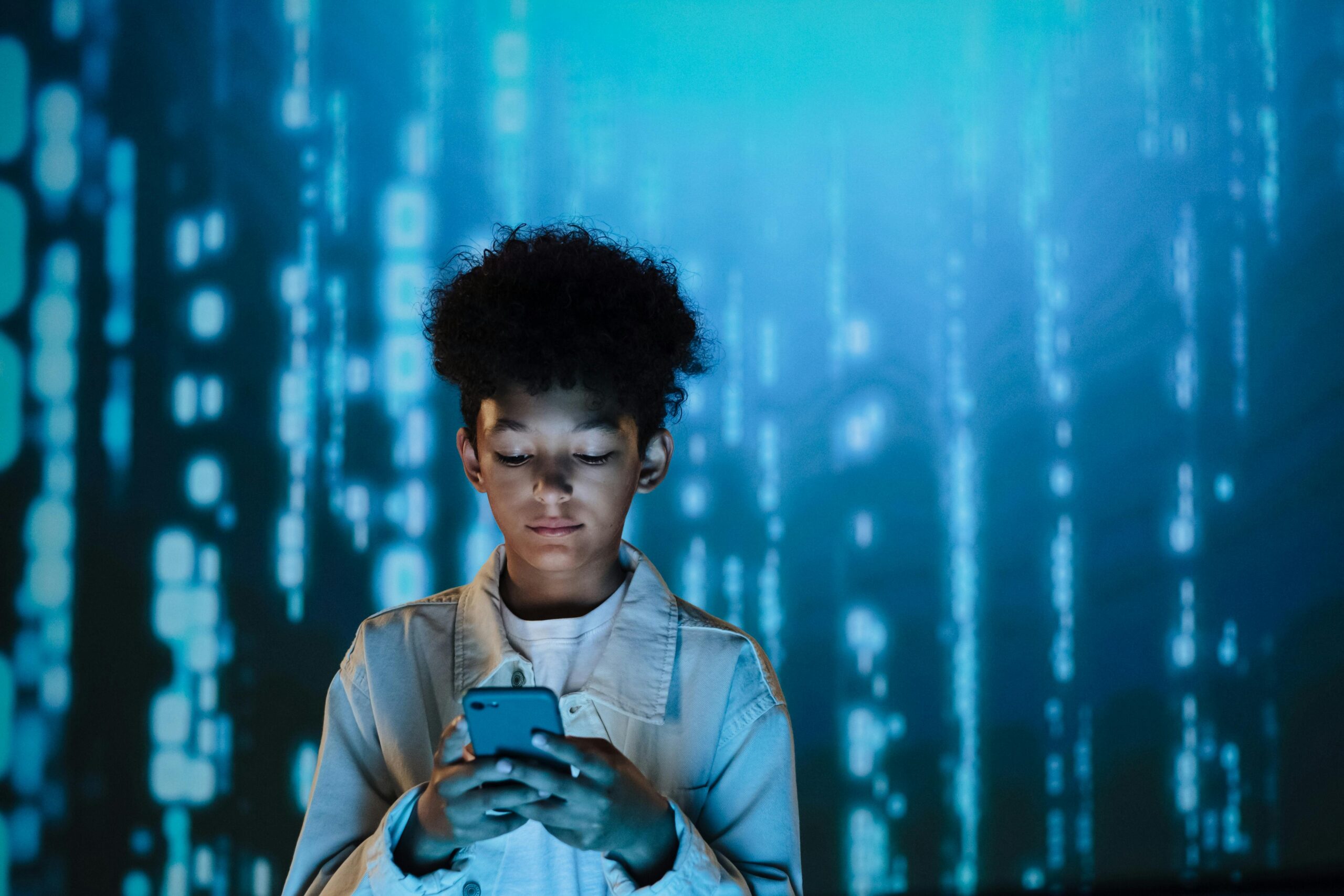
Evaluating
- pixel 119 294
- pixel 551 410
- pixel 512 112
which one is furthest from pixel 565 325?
pixel 119 294

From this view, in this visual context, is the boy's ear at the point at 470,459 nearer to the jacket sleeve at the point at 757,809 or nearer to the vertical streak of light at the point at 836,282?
the jacket sleeve at the point at 757,809

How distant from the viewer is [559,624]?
2.44 feet

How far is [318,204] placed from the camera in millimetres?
1958

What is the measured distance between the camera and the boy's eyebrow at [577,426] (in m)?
0.72

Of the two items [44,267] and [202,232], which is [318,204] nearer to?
[202,232]

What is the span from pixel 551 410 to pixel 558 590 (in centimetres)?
15

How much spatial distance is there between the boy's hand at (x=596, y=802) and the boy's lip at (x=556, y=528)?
6.7 inches

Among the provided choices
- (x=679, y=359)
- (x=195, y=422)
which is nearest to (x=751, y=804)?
(x=679, y=359)

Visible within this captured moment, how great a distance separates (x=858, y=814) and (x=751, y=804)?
155 cm

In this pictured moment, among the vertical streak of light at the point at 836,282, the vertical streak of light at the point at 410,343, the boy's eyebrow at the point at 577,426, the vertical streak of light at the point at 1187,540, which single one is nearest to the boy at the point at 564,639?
the boy's eyebrow at the point at 577,426

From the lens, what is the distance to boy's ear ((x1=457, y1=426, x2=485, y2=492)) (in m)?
0.76

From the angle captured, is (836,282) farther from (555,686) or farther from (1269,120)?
(555,686)

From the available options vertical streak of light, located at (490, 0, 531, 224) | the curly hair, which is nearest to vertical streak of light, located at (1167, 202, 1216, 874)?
vertical streak of light, located at (490, 0, 531, 224)

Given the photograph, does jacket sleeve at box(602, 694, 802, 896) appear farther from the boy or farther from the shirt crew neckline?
the shirt crew neckline
